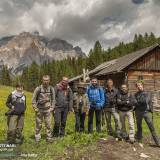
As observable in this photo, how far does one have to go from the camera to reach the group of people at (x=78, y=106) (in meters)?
11.9

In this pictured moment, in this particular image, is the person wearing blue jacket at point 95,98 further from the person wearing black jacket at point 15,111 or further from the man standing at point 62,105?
the person wearing black jacket at point 15,111

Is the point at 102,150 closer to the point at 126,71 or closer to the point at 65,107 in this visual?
the point at 65,107

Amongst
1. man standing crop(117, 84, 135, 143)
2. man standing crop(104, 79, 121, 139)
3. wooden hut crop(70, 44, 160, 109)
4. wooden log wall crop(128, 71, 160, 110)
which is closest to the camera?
man standing crop(117, 84, 135, 143)

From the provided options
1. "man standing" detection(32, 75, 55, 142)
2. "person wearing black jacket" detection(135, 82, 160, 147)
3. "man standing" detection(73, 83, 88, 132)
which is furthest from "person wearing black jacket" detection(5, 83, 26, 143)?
"person wearing black jacket" detection(135, 82, 160, 147)

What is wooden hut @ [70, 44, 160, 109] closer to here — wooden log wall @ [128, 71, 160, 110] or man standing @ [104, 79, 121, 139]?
wooden log wall @ [128, 71, 160, 110]

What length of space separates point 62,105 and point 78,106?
0.88 meters

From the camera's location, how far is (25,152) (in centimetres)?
1033

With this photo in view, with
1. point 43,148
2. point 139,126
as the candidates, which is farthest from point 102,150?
point 139,126

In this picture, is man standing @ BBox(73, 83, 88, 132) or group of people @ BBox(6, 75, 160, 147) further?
man standing @ BBox(73, 83, 88, 132)

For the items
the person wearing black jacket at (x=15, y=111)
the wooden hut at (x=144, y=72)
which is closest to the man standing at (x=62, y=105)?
the person wearing black jacket at (x=15, y=111)

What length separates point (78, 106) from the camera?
43.9ft

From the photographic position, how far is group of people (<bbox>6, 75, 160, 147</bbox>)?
39.2 feet

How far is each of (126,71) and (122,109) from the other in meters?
20.4

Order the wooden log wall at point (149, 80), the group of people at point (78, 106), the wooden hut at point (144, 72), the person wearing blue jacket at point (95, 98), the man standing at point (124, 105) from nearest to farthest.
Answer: the group of people at point (78, 106) → the man standing at point (124, 105) → the person wearing blue jacket at point (95, 98) → the wooden hut at point (144, 72) → the wooden log wall at point (149, 80)
